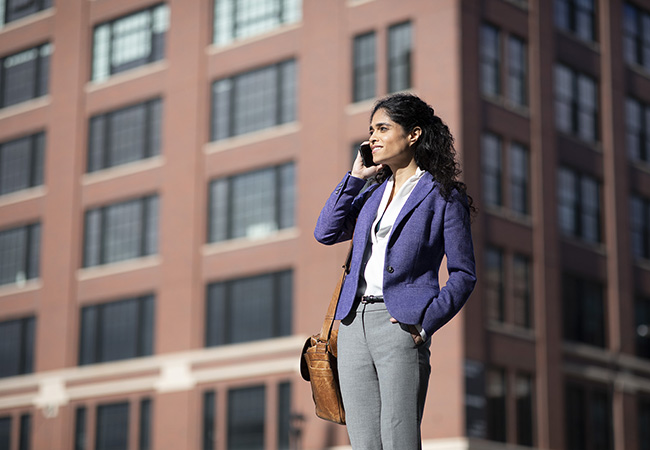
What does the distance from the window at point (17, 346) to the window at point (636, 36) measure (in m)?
25.8

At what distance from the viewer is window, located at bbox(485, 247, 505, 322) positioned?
38.3 meters

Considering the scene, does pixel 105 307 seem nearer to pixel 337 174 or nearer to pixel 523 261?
pixel 337 174

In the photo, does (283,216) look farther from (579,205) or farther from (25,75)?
(25,75)

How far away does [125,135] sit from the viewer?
46094mm

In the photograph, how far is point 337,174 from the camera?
39219mm

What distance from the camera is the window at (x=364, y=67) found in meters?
39.7

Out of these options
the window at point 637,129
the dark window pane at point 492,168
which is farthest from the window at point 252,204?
the window at point 637,129

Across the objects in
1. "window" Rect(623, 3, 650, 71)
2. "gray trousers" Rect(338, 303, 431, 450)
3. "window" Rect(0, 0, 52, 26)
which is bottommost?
"gray trousers" Rect(338, 303, 431, 450)

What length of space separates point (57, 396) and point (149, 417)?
Result: 15.4ft

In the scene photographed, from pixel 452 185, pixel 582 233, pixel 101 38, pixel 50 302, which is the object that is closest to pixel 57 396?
pixel 50 302

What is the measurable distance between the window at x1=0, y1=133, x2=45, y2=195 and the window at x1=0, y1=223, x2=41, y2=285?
6.14 ft

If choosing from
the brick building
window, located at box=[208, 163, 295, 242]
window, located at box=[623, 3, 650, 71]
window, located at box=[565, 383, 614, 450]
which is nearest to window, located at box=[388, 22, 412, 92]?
the brick building

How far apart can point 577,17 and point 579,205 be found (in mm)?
7145

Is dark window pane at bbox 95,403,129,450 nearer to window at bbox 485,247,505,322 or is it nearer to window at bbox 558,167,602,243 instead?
window at bbox 485,247,505,322
